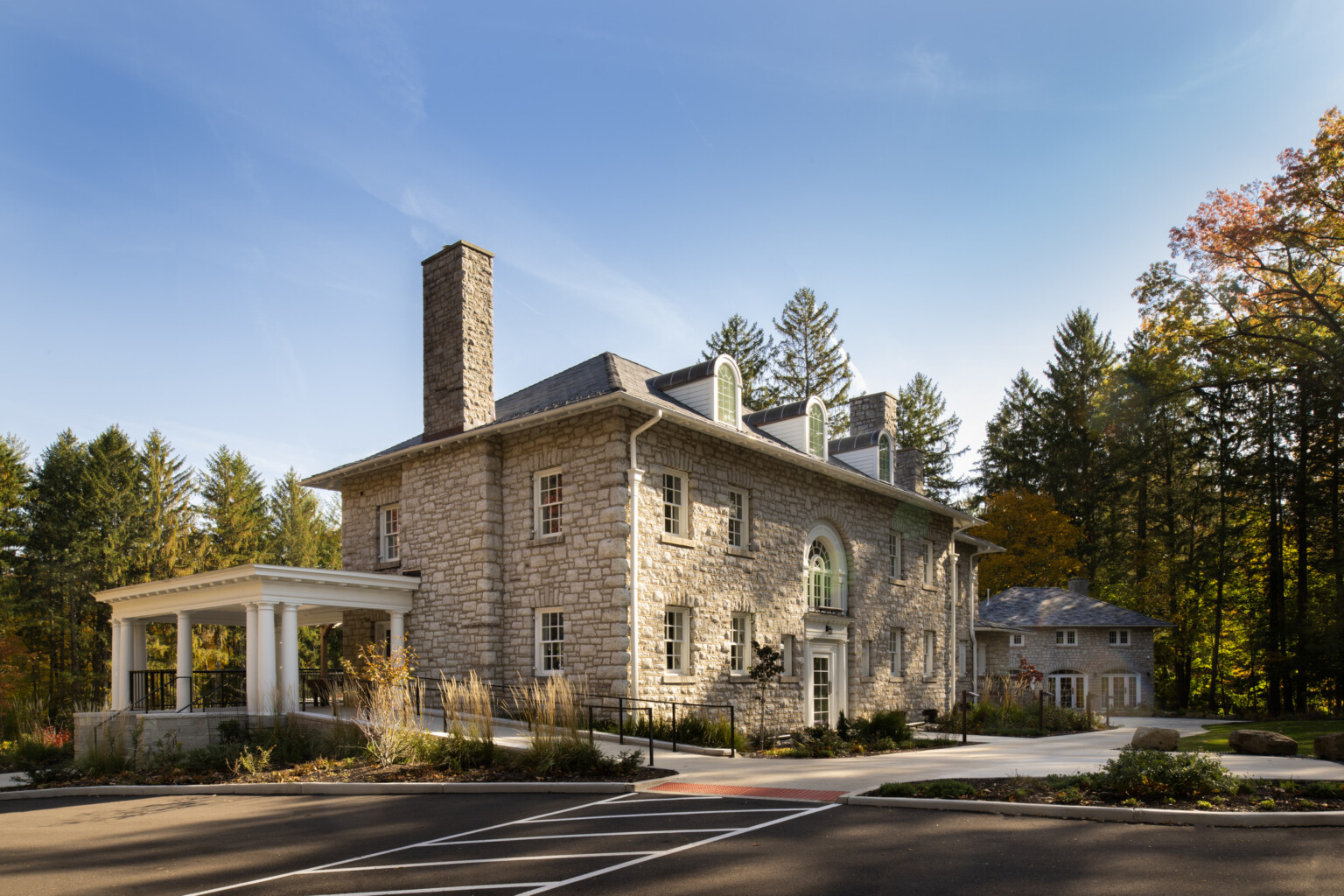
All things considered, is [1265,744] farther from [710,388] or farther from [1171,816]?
[710,388]

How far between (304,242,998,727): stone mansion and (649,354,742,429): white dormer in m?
0.04

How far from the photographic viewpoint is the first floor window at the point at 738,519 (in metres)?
18.9

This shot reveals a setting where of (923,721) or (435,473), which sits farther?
(923,721)

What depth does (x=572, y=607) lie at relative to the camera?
1633cm

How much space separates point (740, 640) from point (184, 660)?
1071cm

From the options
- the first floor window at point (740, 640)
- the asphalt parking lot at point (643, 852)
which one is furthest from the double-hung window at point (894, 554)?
the asphalt parking lot at point (643, 852)

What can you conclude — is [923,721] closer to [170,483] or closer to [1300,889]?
[1300,889]

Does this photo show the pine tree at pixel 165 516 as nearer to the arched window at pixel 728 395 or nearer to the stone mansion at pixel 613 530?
the stone mansion at pixel 613 530

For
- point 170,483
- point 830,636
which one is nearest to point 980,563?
point 830,636

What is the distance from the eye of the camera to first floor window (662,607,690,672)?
1681cm

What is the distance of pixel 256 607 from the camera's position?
51.4 feet

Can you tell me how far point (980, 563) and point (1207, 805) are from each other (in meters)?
38.8

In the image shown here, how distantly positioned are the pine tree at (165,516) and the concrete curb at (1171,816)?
34.4 metres

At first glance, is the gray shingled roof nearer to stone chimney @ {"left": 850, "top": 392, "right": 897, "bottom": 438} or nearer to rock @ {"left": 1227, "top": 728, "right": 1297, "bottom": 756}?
stone chimney @ {"left": 850, "top": 392, "right": 897, "bottom": 438}
